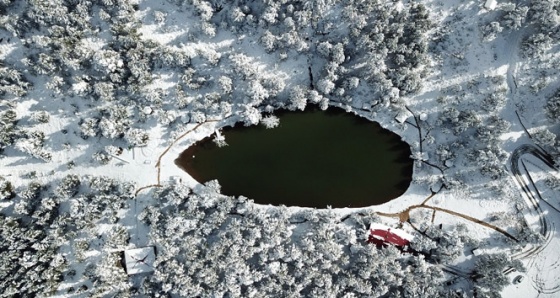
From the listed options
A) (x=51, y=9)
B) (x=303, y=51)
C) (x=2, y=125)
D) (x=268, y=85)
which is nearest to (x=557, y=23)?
(x=303, y=51)

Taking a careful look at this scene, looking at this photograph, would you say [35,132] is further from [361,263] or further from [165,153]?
[361,263]

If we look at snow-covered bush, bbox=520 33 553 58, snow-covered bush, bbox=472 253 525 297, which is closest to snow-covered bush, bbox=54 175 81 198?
snow-covered bush, bbox=472 253 525 297

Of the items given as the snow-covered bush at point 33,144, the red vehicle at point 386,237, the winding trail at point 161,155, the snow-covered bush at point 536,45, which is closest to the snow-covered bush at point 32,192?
the snow-covered bush at point 33,144

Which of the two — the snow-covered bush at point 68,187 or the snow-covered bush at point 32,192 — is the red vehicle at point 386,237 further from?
the snow-covered bush at point 32,192

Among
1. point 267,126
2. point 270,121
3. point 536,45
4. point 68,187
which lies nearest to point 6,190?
point 68,187

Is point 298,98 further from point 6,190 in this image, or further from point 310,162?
point 6,190

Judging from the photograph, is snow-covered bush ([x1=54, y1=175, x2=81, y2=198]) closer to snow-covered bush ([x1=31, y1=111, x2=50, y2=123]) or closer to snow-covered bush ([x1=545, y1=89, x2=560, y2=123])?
snow-covered bush ([x1=31, y1=111, x2=50, y2=123])
